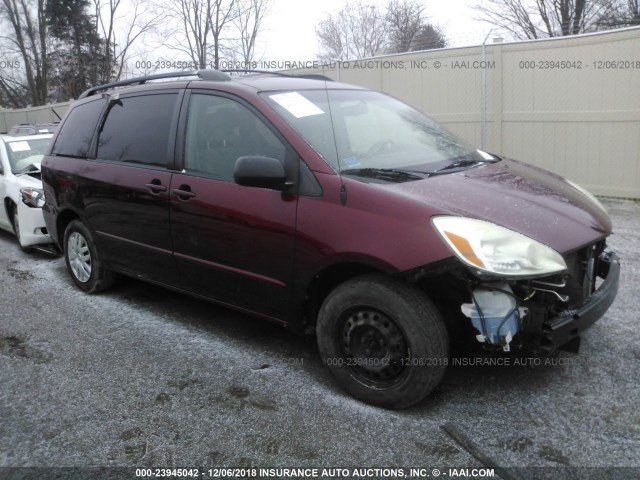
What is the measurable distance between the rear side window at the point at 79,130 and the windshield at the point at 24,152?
209 centimetres

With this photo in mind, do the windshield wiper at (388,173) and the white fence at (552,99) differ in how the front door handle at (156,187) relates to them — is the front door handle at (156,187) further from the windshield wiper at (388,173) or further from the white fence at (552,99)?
the white fence at (552,99)

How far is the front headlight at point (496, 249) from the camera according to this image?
8.54 ft

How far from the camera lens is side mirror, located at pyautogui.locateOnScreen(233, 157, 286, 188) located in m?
3.11

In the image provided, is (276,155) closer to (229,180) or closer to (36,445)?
(229,180)

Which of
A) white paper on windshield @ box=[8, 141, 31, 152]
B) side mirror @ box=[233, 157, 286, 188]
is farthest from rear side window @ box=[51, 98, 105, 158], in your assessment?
white paper on windshield @ box=[8, 141, 31, 152]

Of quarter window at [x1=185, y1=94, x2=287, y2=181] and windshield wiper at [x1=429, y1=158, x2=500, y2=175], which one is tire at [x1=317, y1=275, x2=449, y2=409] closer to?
windshield wiper at [x1=429, y1=158, x2=500, y2=175]

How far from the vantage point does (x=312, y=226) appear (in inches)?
121

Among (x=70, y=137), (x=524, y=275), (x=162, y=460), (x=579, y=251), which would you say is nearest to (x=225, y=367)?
(x=162, y=460)

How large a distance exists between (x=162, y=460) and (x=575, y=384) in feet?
7.40

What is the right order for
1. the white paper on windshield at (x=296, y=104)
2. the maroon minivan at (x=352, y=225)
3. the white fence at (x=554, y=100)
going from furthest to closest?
1. the white fence at (x=554, y=100)
2. the white paper on windshield at (x=296, y=104)
3. the maroon minivan at (x=352, y=225)

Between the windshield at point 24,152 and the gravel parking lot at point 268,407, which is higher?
the windshield at point 24,152

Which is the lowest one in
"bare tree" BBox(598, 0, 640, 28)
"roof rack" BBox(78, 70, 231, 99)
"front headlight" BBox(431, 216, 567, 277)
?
"front headlight" BBox(431, 216, 567, 277)

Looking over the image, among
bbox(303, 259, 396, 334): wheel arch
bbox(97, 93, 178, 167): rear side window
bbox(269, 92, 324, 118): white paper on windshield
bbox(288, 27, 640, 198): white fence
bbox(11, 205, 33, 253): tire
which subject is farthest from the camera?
bbox(288, 27, 640, 198): white fence

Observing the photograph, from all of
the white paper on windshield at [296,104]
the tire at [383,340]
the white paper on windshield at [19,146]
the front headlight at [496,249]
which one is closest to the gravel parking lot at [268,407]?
the tire at [383,340]
